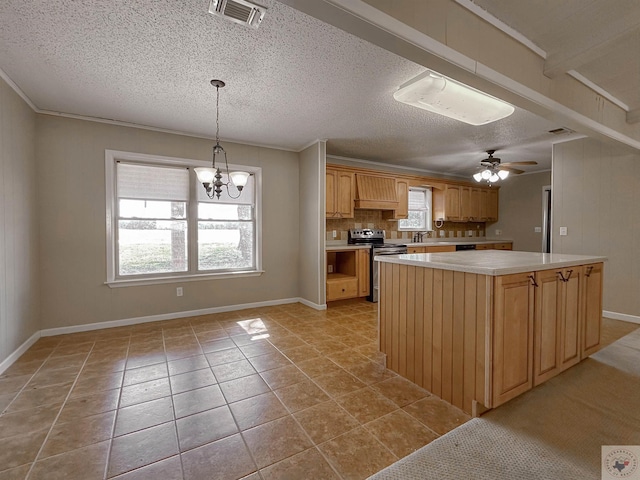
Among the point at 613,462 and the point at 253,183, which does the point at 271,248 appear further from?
the point at 613,462

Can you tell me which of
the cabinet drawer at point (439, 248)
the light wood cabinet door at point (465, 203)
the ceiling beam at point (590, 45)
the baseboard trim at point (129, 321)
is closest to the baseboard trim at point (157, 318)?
the baseboard trim at point (129, 321)

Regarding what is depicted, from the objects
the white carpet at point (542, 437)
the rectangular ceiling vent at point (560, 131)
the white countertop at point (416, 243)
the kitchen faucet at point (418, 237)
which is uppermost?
the rectangular ceiling vent at point (560, 131)

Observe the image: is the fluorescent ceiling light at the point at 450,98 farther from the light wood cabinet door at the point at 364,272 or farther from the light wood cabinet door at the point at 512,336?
the light wood cabinet door at the point at 364,272

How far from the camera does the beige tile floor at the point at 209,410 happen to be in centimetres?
154

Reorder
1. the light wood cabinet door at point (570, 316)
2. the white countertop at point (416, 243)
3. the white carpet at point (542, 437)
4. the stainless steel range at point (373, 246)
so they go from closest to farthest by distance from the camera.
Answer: the white carpet at point (542, 437), the light wood cabinet door at point (570, 316), the white countertop at point (416, 243), the stainless steel range at point (373, 246)

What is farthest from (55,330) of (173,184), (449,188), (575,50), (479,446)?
(449,188)

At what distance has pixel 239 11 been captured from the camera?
1.74m

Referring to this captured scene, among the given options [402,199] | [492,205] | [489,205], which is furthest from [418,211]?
[492,205]

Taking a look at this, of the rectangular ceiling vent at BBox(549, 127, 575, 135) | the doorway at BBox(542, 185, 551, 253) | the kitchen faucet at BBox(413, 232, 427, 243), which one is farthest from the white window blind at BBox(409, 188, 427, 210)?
the rectangular ceiling vent at BBox(549, 127, 575, 135)

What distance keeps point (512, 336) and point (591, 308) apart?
4.68ft

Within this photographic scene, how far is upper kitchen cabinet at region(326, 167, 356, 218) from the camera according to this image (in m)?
4.96

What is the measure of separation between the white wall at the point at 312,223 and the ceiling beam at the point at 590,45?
112 inches

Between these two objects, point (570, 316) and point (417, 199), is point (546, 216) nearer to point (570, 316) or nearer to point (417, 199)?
point (417, 199)

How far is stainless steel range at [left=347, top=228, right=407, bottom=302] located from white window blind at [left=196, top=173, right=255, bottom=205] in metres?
1.99
